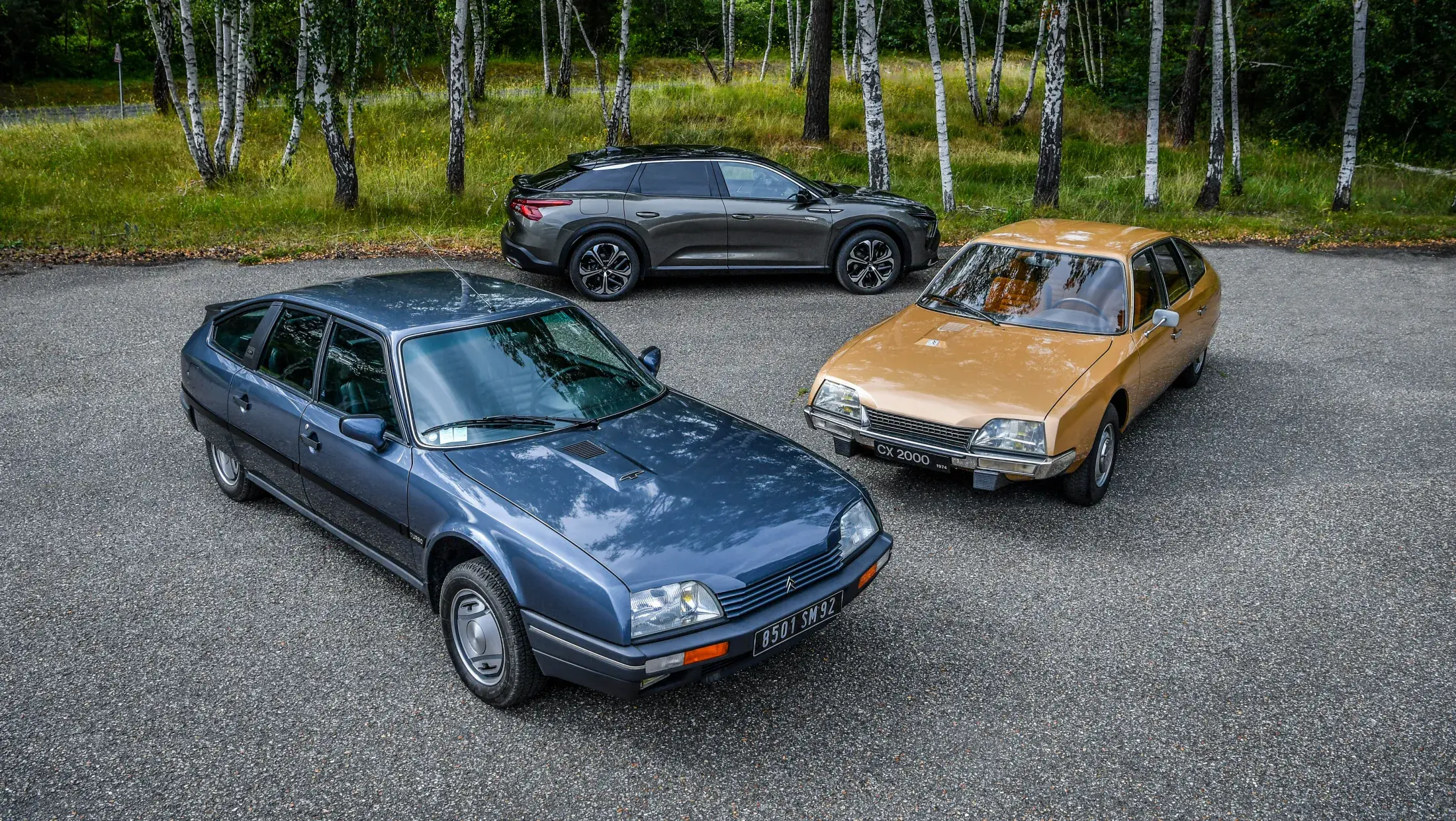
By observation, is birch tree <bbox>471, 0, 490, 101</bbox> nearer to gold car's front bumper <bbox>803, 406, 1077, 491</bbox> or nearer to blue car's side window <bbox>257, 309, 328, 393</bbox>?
blue car's side window <bbox>257, 309, 328, 393</bbox>

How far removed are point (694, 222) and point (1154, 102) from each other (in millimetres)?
9286

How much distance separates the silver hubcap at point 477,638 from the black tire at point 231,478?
2398 millimetres

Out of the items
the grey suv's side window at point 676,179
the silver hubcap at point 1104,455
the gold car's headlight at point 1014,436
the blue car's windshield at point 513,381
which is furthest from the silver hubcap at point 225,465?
the grey suv's side window at point 676,179

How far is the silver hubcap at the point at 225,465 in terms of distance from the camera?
19.6 feet

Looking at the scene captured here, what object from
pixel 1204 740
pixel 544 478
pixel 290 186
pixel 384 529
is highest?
pixel 290 186

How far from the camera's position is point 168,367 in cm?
871

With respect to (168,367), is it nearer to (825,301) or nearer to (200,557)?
(200,557)

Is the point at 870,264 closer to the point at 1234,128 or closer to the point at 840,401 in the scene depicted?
the point at 840,401

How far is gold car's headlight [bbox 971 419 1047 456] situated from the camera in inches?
219

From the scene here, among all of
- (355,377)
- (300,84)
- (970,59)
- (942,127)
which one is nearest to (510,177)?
(300,84)

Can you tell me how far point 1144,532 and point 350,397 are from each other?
452cm

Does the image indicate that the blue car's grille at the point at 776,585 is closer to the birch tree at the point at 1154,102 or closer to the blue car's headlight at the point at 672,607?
the blue car's headlight at the point at 672,607

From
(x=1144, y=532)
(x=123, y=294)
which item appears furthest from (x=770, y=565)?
(x=123, y=294)

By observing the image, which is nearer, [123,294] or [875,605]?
[875,605]
